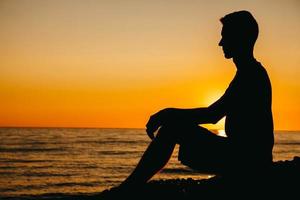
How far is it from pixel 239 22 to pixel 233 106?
834 mm

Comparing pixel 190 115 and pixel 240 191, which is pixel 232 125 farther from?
pixel 240 191

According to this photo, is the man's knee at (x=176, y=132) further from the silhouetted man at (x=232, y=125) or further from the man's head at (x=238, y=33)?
the man's head at (x=238, y=33)

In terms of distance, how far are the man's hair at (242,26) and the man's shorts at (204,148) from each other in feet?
3.31

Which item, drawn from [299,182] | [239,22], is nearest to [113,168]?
[299,182]

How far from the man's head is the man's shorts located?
2.90 feet

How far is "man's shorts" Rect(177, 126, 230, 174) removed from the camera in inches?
166

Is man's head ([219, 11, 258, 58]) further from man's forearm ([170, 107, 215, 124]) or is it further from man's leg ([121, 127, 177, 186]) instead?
man's leg ([121, 127, 177, 186])

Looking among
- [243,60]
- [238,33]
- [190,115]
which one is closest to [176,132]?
[190,115]

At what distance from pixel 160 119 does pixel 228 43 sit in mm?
1048

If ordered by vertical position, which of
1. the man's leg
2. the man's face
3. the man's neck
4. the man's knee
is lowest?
the man's leg

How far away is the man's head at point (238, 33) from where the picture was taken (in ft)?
13.9

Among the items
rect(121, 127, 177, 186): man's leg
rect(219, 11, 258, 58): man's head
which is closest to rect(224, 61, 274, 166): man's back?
rect(219, 11, 258, 58): man's head

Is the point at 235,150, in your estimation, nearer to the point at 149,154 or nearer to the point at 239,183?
the point at 239,183

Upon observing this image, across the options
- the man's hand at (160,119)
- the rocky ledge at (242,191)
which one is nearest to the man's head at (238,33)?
the man's hand at (160,119)
